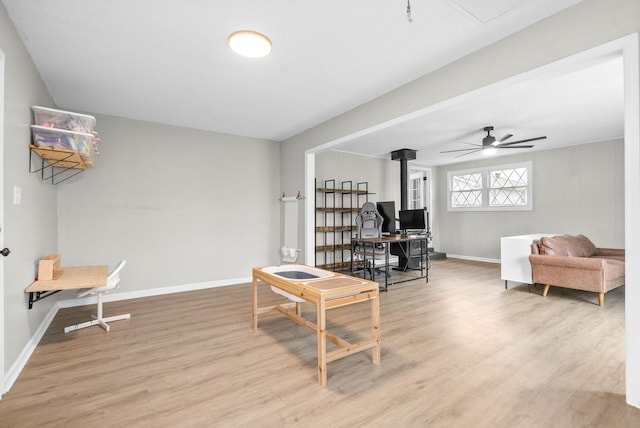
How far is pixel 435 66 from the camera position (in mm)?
2799

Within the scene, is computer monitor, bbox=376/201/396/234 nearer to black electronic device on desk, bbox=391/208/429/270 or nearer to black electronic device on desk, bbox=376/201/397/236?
black electronic device on desk, bbox=376/201/397/236

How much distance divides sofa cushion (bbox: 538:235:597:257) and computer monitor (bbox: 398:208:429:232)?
184 centimetres

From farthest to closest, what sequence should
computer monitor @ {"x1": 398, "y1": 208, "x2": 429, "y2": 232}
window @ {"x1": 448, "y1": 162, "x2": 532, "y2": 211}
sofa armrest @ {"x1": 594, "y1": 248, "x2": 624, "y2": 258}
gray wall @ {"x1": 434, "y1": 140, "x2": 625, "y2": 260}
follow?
window @ {"x1": 448, "y1": 162, "x2": 532, "y2": 211} < computer monitor @ {"x1": 398, "y1": 208, "x2": 429, "y2": 232} < gray wall @ {"x1": 434, "y1": 140, "x2": 625, "y2": 260} < sofa armrest @ {"x1": 594, "y1": 248, "x2": 624, "y2": 258}

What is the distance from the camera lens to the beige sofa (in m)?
3.62

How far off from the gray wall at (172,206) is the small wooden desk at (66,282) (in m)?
1.07

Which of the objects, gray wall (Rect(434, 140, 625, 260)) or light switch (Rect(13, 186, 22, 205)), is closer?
light switch (Rect(13, 186, 22, 205))

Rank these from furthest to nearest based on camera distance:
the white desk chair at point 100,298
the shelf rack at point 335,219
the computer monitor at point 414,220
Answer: the shelf rack at point 335,219
the computer monitor at point 414,220
the white desk chair at point 100,298

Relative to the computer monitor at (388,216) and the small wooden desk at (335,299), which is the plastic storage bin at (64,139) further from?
the computer monitor at (388,216)

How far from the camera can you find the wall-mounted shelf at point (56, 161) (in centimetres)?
261

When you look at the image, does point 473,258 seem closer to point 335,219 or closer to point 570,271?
point 570,271

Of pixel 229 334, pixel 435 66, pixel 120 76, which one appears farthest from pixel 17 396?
pixel 435 66

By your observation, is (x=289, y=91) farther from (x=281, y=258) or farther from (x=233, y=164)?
(x=281, y=258)

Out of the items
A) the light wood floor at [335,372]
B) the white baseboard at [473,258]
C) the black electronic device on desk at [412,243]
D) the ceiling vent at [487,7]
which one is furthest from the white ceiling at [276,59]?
the white baseboard at [473,258]

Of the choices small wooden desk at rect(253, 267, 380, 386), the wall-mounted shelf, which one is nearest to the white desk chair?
the wall-mounted shelf
